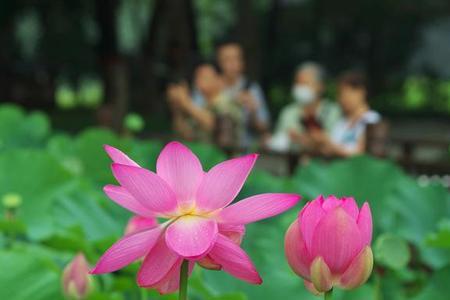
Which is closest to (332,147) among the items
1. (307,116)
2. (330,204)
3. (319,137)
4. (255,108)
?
(319,137)

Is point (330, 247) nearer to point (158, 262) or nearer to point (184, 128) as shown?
point (158, 262)

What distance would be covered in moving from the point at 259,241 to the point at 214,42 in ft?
65.1

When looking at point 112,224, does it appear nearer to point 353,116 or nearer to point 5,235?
point 5,235

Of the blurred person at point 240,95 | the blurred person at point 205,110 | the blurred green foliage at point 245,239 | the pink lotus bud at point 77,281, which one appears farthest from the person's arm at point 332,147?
the pink lotus bud at point 77,281

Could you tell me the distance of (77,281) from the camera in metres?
0.82

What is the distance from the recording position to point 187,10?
11695 mm

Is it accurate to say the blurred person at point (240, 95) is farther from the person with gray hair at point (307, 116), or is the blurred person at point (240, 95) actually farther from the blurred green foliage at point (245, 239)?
the blurred green foliage at point (245, 239)

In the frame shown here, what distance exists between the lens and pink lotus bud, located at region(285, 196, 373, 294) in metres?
0.53

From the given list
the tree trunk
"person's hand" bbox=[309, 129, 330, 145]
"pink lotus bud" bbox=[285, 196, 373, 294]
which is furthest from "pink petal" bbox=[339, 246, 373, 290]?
the tree trunk

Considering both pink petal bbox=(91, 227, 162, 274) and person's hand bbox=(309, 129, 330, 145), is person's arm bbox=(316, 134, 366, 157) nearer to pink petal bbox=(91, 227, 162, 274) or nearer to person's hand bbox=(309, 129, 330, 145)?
person's hand bbox=(309, 129, 330, 145)

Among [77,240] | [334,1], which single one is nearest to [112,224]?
[77,240]

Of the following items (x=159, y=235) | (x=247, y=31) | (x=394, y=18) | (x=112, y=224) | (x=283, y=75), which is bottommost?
(x=283, y=75)

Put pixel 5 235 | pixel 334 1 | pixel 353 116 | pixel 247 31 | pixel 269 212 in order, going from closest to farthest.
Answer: pixel 269 212
pixel 5 235
pixel 353 116
pixel 247 31
pixel 334 1

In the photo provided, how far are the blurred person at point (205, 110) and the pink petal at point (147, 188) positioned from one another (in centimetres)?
333
